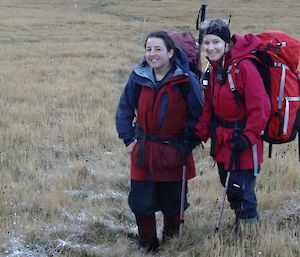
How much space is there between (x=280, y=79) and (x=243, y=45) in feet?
1.34

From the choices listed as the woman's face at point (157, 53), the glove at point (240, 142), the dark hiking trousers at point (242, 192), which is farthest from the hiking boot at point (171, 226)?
the woman's face at point (157, 53)

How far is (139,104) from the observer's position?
4504 mm

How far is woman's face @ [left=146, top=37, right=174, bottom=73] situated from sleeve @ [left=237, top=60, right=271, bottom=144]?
65 cm

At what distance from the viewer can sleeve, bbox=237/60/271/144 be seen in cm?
408

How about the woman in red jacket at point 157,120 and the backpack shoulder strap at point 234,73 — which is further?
the woman in red jacket at point 157,120

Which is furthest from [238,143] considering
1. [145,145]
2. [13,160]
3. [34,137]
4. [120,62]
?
[120,62]

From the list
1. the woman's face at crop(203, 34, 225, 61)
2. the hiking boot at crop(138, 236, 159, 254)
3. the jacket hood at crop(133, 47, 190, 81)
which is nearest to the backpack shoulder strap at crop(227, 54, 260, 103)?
the woman's face at crop(203, 34, 225, 61)

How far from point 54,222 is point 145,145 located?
132cm

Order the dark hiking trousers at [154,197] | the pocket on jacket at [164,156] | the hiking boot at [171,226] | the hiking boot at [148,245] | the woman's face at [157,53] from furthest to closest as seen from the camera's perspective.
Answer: the hiking boot at [171,226] < the hiking boot at [148,245] < the dark hiking trousers at [154,197] < the pocket on jacket at [164,156] < the woman's face at [157,53]

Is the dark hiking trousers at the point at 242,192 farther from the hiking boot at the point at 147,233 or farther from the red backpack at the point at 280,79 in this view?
the hiking boot at the point at 147,233

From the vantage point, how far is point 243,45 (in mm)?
4250

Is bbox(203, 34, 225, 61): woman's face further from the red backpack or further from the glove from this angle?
the glove

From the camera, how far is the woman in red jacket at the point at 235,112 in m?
4.12

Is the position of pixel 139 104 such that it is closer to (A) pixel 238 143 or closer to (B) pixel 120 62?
(A) pixel 238 143
